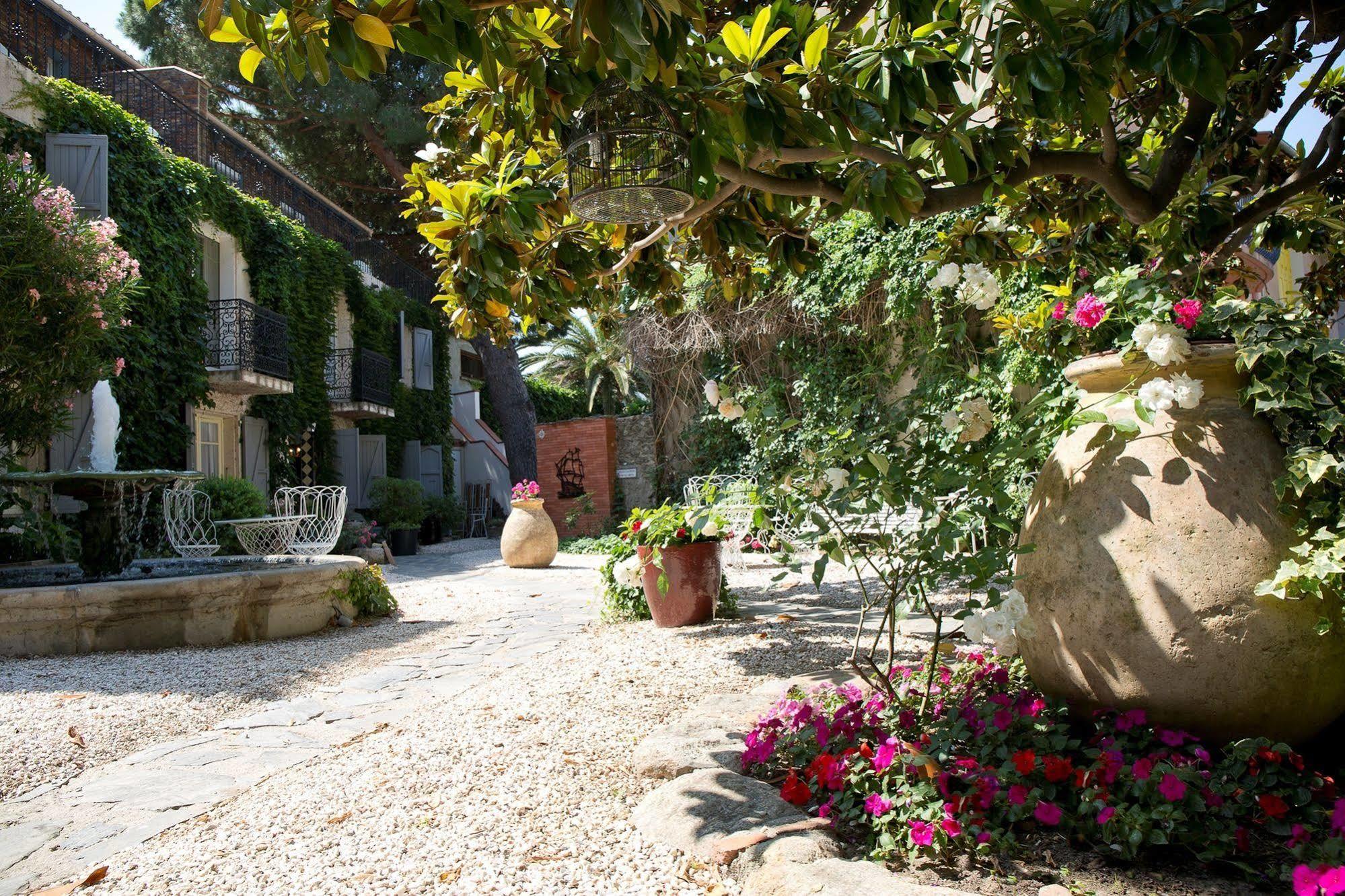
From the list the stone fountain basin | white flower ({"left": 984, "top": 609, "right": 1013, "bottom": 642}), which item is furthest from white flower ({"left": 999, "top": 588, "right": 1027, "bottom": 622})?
the stone fountain basin

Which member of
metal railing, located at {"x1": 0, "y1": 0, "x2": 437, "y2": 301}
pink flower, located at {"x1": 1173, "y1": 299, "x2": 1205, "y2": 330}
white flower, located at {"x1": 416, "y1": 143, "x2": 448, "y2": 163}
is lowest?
pink flower, located at {"x1": 1173, "y1": 299, "x2": 1205, "y2": 330}

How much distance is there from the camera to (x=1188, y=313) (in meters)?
2.30

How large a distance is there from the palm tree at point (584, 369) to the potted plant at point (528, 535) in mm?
7997

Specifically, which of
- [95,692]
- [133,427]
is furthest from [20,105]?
[95,692]

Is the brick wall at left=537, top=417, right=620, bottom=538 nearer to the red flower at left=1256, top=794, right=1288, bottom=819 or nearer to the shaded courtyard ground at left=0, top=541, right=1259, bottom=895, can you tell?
the shaded courtyard ground at left=0, top=541, right=1259, bottom=895

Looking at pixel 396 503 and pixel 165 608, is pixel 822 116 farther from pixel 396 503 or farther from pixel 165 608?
pixel 396 503

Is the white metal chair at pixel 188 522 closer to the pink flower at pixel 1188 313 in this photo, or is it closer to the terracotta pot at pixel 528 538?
the terracotta pot at pixel 528 538

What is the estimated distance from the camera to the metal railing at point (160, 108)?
34.2 feet

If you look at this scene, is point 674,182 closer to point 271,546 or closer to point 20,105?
point 271,546

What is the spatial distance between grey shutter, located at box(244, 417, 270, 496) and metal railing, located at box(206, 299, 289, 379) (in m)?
1.10

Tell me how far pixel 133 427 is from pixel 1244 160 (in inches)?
472

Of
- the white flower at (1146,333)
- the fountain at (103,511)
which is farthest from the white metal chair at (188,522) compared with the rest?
the white flower at (1146,333)

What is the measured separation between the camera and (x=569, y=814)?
251cm

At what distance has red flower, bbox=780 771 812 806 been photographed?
2.29 meters
